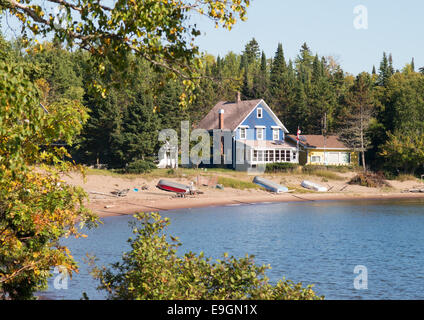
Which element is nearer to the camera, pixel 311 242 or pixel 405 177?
pixel 311 242

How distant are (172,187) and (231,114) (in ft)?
77.3

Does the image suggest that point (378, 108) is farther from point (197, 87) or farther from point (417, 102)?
point (197, 87)

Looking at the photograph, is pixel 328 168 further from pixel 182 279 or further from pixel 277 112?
pixel 182 279

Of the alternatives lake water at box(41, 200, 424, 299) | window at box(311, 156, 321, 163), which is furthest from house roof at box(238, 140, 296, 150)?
lake water at box(41, 200, 424, 299)

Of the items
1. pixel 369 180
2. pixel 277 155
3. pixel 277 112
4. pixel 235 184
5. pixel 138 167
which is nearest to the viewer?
pixel 138 167

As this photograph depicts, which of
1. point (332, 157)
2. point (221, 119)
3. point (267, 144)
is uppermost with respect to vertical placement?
point (221, 119)

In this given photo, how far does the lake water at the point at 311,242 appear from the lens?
920 inches

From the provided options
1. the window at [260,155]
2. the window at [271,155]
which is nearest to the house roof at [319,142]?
the window at [271,155]

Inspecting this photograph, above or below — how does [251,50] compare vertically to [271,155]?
above

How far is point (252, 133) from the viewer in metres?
68.2

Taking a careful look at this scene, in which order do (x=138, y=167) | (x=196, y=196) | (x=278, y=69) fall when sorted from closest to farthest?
(x=196, y=196) < (x=138, y=167) < (x=278, y=69)

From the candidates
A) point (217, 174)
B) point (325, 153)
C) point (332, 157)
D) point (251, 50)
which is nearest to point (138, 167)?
point (217, 174)
